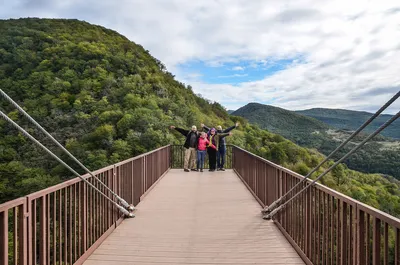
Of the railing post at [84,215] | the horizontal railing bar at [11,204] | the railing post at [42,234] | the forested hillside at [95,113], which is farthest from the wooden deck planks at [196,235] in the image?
the forested hillside at [95,113]

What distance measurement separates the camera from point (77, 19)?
54750 millimetres

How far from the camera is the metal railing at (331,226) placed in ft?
7.07

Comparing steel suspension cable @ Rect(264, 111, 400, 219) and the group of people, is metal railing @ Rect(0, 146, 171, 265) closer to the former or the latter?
steel suspension cable @ Rect(264, 111, 400, 219)

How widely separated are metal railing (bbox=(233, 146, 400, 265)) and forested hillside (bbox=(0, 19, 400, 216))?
13769 mm

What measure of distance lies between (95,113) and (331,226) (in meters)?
23.7

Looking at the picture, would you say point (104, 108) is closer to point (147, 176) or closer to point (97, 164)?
point (97, 164)

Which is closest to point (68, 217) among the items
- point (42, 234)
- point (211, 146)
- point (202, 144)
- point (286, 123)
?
point (42, 234)

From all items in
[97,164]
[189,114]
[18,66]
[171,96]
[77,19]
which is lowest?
[97,164]

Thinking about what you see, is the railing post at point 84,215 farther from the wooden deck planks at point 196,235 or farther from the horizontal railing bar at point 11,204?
the horizontal railing bar at point 11,204

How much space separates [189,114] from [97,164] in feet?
30.4

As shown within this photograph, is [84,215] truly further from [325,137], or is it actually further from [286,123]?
[286,123]

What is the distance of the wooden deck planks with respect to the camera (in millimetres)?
3520

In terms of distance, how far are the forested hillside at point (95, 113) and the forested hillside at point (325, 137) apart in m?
3.44

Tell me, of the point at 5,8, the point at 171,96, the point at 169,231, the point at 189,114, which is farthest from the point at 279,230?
the point at 171,96
